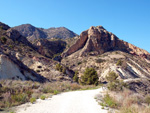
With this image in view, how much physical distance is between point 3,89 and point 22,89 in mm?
1455

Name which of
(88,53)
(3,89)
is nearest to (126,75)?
(88,53)

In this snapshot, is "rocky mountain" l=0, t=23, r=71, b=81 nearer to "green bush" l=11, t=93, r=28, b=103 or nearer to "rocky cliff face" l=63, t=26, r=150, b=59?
Answer: "green bush" l=11, t=93, r=28, b=103

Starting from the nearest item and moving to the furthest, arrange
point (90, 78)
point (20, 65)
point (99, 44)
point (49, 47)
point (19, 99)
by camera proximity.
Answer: point (19, 99), point (20, 65), point (90, 78), point (99, 44), point (49, 47)

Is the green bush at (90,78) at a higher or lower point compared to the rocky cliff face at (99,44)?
lower

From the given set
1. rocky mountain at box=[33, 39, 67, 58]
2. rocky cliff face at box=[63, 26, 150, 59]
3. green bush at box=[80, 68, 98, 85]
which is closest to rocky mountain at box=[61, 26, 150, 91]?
rocky cliff face at box=[63, 26, 150, 59]

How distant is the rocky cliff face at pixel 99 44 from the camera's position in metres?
76.4

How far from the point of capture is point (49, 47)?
289 ft

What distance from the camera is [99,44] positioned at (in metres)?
76.8

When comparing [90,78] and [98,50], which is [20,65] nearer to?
[90,78]

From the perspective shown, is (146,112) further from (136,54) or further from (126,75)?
(136,54)

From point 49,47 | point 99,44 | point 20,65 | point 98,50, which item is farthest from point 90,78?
point 49,47

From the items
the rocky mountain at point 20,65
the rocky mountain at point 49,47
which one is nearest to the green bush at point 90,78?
the rocky mountain at point 20,65

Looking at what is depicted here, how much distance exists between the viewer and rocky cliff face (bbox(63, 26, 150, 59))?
76.4 meters

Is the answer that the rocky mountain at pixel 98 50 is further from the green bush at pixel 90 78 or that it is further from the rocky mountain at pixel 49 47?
the green bush at pixel 90 78
